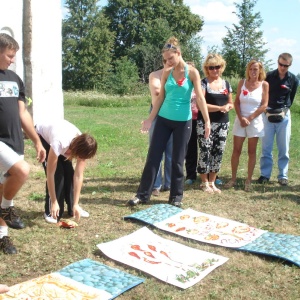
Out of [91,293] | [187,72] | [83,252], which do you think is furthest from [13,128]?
[187,72]

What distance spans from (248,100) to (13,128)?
130 inches

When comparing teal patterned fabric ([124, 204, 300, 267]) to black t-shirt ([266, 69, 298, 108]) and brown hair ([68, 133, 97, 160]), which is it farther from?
black t-shirt ([266, 69, 298, 108])

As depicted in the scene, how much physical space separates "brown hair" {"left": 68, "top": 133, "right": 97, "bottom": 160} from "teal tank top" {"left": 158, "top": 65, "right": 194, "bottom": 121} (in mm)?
1500

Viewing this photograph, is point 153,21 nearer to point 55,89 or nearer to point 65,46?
point 65,46

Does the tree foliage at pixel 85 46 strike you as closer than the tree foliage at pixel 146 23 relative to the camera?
Yes

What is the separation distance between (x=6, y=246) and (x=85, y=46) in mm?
48458

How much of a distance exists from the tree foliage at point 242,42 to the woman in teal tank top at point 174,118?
36.6 metres

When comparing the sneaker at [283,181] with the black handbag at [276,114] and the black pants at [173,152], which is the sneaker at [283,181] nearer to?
the black handbag at [276,114]

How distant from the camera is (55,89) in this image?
33.1 feet

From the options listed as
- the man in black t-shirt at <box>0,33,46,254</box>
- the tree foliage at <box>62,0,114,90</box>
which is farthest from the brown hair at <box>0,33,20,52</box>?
the tree foliage at <box>62,0,114,90</box>

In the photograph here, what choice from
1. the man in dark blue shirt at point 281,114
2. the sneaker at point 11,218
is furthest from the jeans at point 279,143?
the sneaker at point 11,218

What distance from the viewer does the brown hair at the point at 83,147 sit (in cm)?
391

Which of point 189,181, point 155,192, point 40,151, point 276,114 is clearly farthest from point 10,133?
point 276,114

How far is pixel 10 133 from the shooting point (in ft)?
13.1
